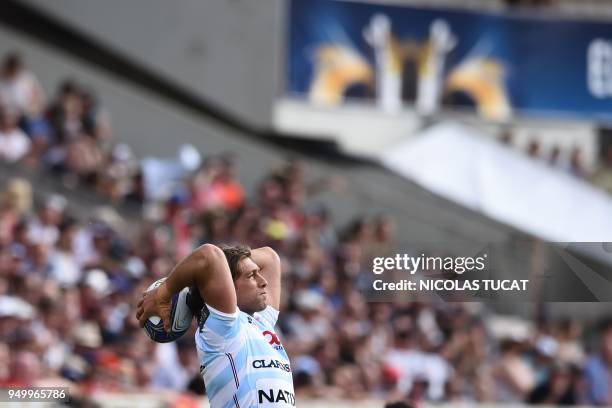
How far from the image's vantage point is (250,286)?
616 centimetres

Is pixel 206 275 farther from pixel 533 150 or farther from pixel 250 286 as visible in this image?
pixel 533 150

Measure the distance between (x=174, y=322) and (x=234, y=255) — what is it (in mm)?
493

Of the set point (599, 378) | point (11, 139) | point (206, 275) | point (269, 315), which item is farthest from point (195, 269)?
point (599, 378)

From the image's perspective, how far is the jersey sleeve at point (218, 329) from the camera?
19.5 ft

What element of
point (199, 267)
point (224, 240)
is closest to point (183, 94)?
point (224, 240)

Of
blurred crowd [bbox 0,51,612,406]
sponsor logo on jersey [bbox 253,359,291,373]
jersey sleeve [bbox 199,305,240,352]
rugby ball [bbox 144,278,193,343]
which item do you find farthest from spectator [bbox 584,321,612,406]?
rugby ball [bbox 144,278,193,343]

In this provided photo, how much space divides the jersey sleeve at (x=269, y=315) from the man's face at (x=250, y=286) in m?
0.24

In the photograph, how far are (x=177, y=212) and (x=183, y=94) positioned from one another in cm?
423

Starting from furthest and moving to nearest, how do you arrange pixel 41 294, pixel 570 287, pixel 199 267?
1. pixel 41 294
2. pixel 570 287
3. pixel 199 267

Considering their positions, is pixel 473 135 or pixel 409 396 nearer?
pixel 409 396

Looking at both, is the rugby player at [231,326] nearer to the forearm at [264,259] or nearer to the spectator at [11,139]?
the forearm at [264,259]

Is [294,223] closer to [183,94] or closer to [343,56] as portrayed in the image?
[183,94]

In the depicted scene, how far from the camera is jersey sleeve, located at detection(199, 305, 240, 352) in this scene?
19.5ft

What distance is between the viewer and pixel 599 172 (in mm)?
21219
